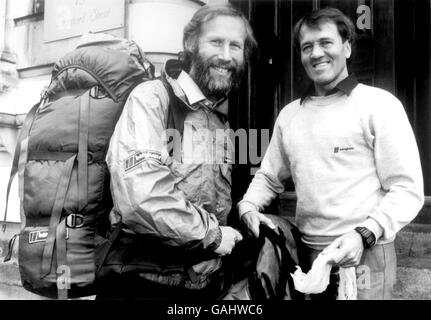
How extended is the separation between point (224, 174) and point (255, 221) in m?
0.23

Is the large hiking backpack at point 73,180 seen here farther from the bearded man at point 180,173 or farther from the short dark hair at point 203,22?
the short dark hair at point 203,22

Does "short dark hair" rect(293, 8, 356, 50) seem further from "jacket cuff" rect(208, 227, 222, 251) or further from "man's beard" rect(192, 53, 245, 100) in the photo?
"jacket cuff" rect(208, 227, 222, 251)

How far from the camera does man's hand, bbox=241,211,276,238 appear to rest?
5.38ft

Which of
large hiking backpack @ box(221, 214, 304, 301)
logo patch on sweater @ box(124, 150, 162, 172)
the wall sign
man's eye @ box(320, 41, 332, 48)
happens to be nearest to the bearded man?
logo patch on sweater @ box(124, 150, 162, 172)

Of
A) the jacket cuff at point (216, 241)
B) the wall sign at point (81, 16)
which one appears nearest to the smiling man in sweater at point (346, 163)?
the jacket cuff at point (216, 241)

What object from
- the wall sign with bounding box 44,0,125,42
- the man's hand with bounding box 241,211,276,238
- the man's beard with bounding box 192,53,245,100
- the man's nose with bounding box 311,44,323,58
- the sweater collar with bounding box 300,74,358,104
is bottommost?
the man's hand with bounding box 241,211,276,238

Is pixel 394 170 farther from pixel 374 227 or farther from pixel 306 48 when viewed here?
pixel 306 48

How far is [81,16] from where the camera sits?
209 cm

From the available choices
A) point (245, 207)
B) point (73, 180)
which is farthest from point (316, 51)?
point (73, 180)

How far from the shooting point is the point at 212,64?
1726 millimetres

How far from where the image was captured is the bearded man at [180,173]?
1.47 m

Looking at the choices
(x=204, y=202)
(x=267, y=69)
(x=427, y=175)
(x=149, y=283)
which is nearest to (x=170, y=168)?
(x=204, y=202)

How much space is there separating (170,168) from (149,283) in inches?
16.2
